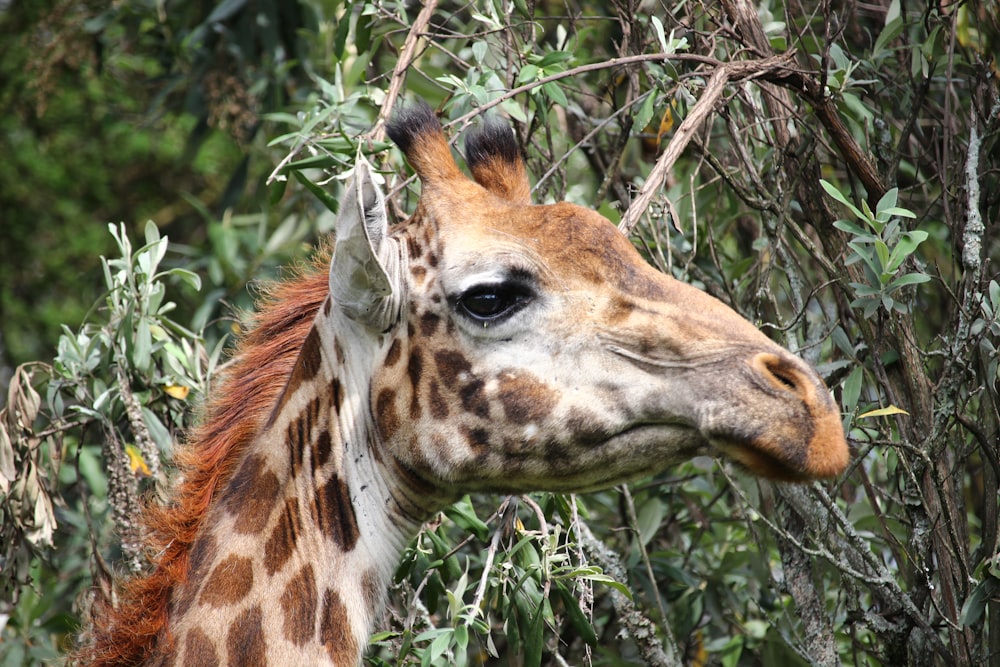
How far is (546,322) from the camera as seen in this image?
3.03 meters

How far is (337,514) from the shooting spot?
3184 mm

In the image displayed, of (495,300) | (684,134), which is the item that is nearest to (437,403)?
(495,300)

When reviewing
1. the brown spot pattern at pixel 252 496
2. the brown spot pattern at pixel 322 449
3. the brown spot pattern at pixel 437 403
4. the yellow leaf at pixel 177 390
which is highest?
the brown spot pattern at pixel 437 403

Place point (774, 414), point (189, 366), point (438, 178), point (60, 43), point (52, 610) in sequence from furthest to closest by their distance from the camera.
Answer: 1. point (60, 43)
2. point (52, 610)
3. point (189, 366)
4. point (438, 178)
5. point (774, 414)

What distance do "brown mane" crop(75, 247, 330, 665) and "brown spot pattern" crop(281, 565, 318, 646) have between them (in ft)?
1.18

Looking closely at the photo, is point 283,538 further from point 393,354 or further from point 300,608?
point 393,354

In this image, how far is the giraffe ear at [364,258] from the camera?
9.73ft

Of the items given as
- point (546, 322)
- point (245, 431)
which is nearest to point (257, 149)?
point (245, 431)

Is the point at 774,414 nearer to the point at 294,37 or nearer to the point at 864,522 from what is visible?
the point at 864,522

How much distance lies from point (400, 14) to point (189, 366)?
1.98 m

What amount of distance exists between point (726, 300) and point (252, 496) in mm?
2644

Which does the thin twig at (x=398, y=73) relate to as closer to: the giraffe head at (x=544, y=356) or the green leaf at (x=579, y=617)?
the giraffe head at (x=544, y=356)

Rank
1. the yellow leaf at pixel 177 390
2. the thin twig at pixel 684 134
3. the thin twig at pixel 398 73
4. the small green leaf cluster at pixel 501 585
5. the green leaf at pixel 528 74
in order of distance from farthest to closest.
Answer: the yellow leaf at pixel 177 390 < the green leaf at pixel 528 74 < the thin twig at pixel 398 73 < the thin twig at pixel 684 134 < the small green leaf cluster at pixel 501 585

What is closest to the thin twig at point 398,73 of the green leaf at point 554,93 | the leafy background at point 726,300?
the leafy background at point 726,300
